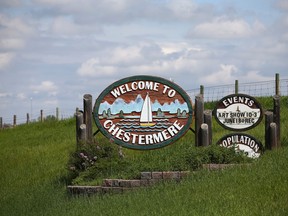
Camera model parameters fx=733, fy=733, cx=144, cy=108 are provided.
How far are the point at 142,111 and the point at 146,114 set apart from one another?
0.46 feet

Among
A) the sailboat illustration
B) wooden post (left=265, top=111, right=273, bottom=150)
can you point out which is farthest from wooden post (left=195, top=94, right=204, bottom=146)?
wooden post (left=265, top=111, right=273, bottom=150)

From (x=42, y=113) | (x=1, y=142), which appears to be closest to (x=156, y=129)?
(x=1, y=142)

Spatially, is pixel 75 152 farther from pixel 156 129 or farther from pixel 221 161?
pixel 221 161

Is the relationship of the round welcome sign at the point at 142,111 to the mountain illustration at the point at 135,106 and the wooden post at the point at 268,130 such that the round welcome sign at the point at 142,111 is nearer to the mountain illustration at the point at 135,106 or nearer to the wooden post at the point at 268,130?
the mountain illustration at the point at 135,106

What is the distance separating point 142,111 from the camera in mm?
19844

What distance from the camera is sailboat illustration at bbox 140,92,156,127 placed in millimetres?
19828

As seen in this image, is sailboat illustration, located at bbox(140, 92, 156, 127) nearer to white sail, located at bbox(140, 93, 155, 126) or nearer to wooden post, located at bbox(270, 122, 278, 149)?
white sail, located at bbox(140, 93, 155, 126)

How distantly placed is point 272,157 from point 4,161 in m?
11.9

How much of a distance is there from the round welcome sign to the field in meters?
0.54

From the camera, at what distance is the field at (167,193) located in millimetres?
12430

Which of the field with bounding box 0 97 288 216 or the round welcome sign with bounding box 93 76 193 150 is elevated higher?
the round welcome sign with bounding box 93 76 193 150

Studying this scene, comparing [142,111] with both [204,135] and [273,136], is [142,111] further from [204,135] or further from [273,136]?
[273,136]

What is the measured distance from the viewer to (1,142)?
3281cm

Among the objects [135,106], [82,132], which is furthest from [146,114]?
[82,132]
